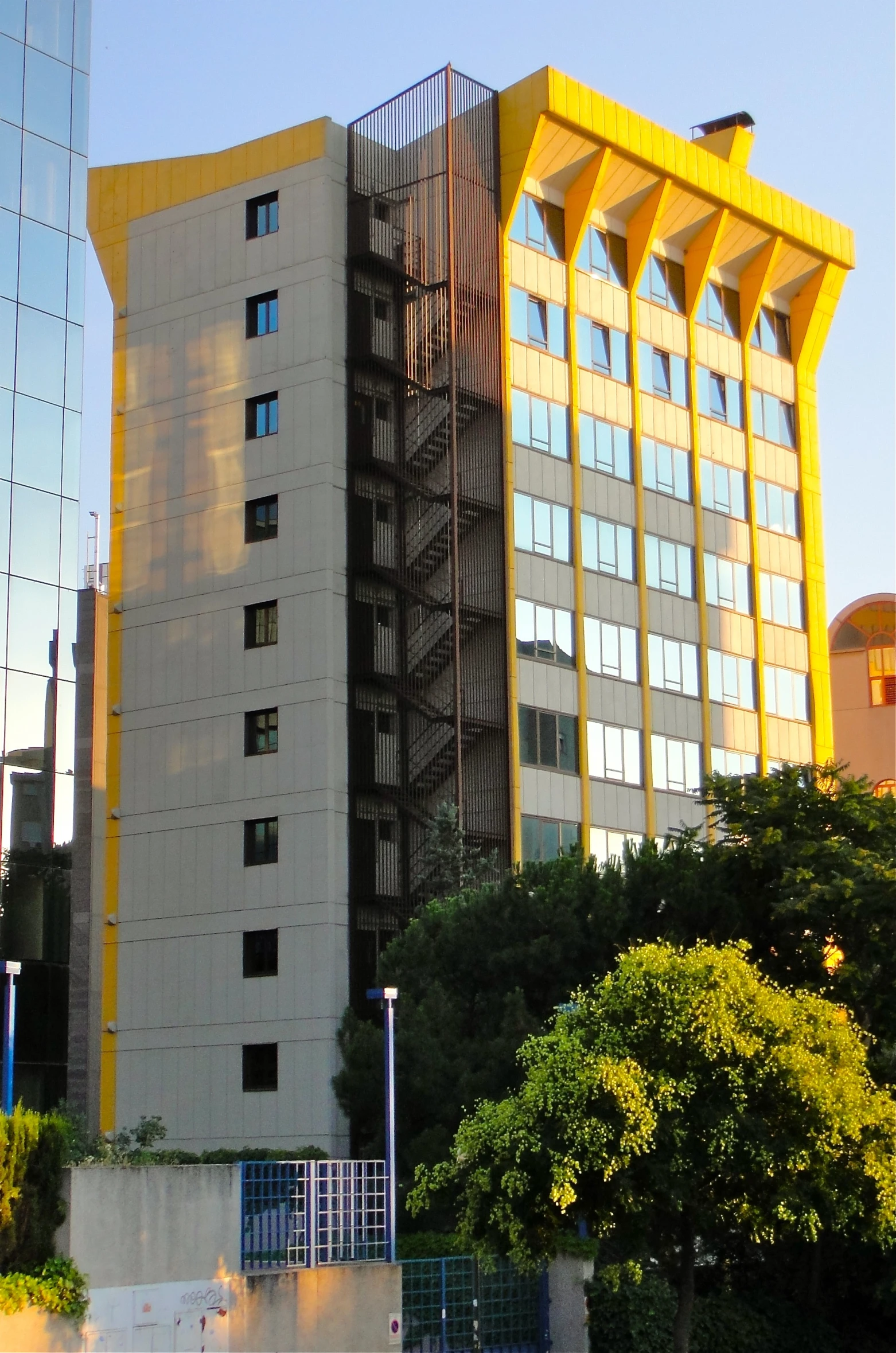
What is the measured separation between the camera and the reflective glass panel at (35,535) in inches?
1661

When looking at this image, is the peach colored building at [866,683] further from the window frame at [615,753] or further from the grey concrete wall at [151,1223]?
the grey concrete wall at [151,1223]

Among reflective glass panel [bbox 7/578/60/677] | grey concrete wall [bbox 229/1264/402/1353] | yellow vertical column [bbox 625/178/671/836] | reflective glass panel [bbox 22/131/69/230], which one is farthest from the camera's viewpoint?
yellow vertical column [bbox 625/178/671/836]

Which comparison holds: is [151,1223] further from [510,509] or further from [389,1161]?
[510,509]

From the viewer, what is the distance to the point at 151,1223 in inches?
916

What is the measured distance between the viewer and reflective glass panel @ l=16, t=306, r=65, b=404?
142 ft

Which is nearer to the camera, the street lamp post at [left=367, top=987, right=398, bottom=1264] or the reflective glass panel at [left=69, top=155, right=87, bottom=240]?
the street lamp post at [left=367, top=987, right=398, bottom=1264]

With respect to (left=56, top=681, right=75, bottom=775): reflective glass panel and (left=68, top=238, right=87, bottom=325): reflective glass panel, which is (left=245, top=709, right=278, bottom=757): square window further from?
(left=68, top=238, right=87, bottom=325): reflective glass panel

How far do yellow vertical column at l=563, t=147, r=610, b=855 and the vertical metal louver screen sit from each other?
3.21m

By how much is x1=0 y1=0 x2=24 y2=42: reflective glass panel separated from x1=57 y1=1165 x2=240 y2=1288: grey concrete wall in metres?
30.2

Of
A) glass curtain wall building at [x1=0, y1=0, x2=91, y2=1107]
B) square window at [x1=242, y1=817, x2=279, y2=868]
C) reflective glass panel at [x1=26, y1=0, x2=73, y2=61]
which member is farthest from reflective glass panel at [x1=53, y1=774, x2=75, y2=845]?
reflective glass panel at [x1=26, y1=0, x2=73, y2=61]

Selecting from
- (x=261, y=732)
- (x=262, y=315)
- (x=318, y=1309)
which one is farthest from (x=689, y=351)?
(x=318, y=1309)

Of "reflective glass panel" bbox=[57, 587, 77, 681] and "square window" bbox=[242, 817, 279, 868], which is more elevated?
"reflective glass panel" bbox=[57, 587, 77, 681]

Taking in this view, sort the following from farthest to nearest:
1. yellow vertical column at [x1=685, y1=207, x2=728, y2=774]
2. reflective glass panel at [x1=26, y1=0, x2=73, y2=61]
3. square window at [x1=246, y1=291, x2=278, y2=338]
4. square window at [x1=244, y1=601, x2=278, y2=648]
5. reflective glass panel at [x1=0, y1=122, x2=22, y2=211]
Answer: yellow vertical column at [x1=685, y1=207, x2=728, y2=774] < square window at [x1=246, y1=291, x2=278, y2=338] < square window at [x1=244, y1=601, x2=278, y2=648] < reflective glass panel at [x1=26, y1=0, x2=73, y2=61] < reflective glass panel at [x1=0, y1=122, x2=22, y2=211]

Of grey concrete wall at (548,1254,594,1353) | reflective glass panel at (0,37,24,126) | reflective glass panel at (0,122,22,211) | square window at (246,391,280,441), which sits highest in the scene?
reflective glass panel at (0,37,24,126)
